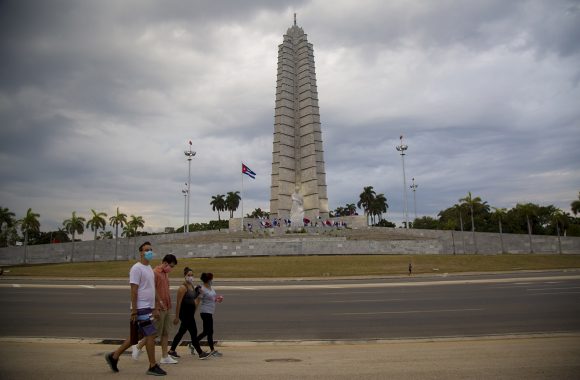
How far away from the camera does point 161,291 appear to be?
22.6 feet

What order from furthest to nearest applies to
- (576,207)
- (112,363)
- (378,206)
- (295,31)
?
(378,206) → (295,31) → (576,207) → (112,363)

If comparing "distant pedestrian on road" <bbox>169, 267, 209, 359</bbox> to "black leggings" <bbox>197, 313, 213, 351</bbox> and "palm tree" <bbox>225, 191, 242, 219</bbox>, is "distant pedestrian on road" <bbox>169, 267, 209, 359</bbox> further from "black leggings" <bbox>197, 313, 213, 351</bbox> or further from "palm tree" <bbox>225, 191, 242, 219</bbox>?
"palm tree" <bbox>225, 191, 242, 219</bbox>

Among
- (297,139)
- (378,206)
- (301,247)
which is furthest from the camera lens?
(378,206)

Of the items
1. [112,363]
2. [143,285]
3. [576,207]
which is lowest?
[112,363]

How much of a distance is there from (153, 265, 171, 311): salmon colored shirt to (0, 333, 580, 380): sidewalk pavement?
0.95 meters

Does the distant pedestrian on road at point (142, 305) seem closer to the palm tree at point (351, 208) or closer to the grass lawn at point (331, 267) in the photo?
the grass lawn at point (331, 267)

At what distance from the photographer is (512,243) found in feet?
181

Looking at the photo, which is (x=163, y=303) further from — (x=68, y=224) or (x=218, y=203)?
(x=218, y=203)

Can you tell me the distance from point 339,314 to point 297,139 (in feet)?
234

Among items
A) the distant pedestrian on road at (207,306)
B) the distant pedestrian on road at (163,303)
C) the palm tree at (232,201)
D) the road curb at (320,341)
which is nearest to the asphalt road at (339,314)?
the road curb at (320,341)

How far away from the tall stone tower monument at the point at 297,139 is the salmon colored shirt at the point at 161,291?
68077 mm

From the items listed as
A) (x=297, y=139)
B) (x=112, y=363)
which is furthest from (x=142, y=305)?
(x=297, y=139)

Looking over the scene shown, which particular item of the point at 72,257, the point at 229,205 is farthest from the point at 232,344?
the point at 229,205

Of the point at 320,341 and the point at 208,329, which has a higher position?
the point at 208,329
